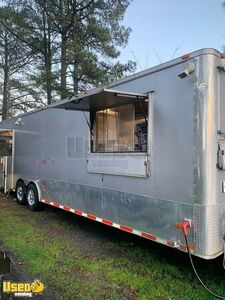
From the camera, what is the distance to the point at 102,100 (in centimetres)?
532

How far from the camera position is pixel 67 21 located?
1578 cm

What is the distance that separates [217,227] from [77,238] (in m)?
3.34

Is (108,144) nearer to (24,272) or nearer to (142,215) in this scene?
(142,215)

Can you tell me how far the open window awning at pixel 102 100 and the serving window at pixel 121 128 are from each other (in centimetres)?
8

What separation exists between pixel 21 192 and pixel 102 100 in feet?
18.4

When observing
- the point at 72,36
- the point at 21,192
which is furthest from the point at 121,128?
the point at 72,36

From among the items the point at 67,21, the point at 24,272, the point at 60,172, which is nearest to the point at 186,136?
the point at 24,272

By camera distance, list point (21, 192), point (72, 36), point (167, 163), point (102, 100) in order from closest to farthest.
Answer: point (167, 163) → point (102, 100) → point (21, 192) → point (72, 36)

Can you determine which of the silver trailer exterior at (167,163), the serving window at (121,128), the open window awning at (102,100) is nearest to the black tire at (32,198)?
the silver trailer exterior at (167,163)

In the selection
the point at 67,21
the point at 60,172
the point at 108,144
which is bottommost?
the point at 60,172

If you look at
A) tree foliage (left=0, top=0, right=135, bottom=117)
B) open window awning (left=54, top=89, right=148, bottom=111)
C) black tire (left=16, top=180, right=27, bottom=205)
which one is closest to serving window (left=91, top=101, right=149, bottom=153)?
open window awning (left=54, top=89, right=148, bottom=111)

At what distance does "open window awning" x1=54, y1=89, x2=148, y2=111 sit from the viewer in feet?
15.5

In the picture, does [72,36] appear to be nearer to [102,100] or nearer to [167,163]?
[102,100]

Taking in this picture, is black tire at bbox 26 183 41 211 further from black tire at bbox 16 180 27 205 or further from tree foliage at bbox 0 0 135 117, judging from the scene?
tree foliage at bbox 0 0 135 117
